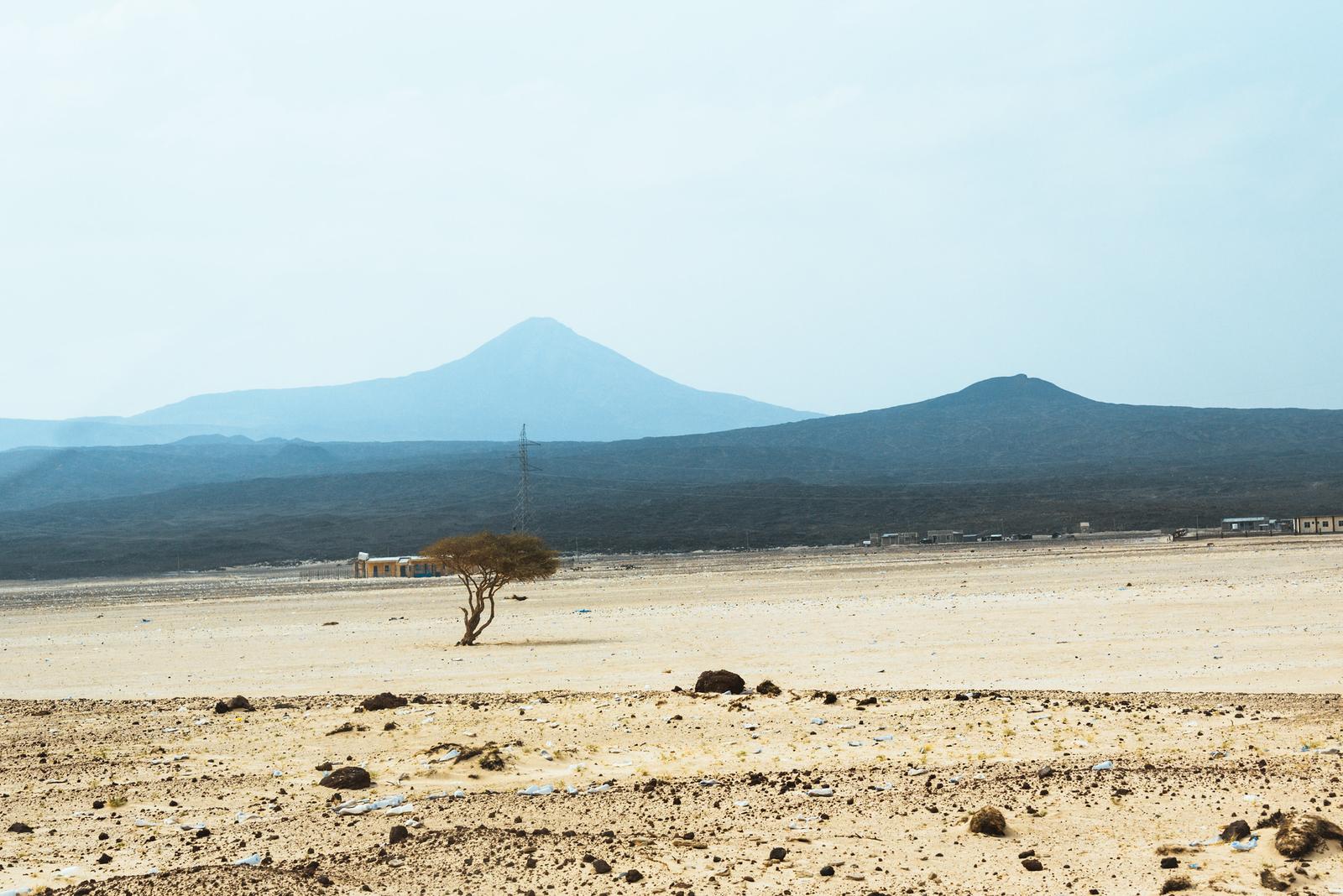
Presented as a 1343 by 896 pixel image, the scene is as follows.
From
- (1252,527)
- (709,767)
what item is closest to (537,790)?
(709,767)

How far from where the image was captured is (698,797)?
9.77m

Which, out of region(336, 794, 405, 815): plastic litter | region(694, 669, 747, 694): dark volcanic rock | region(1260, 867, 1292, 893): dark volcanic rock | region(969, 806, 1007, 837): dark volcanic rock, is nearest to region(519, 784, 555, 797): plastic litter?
region(336, 794, 405, 815): plastic litter

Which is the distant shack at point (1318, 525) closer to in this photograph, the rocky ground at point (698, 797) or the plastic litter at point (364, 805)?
the rocky ground at point (698, 797)

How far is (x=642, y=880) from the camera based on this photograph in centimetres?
778

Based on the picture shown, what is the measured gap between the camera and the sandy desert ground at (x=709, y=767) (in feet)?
26.1

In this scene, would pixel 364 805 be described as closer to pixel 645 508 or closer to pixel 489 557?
pixel 489 557

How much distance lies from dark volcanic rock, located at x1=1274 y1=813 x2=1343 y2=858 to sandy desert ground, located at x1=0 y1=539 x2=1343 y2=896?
0.32ft

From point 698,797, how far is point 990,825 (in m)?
2.37

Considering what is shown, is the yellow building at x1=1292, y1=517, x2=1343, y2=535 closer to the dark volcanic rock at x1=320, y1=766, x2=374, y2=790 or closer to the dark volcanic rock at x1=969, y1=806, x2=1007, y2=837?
the dark volcanic rock at x1=969, y1=806, x2=1007, y2=837

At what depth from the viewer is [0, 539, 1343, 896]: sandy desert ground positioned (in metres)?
7.97

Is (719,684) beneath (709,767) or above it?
above

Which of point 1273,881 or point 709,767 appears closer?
point 1273,881

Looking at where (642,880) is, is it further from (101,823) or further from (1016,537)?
(1016,537)

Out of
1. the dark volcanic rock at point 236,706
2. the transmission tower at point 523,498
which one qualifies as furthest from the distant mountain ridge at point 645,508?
the dark volcanic rock at point 236,706
